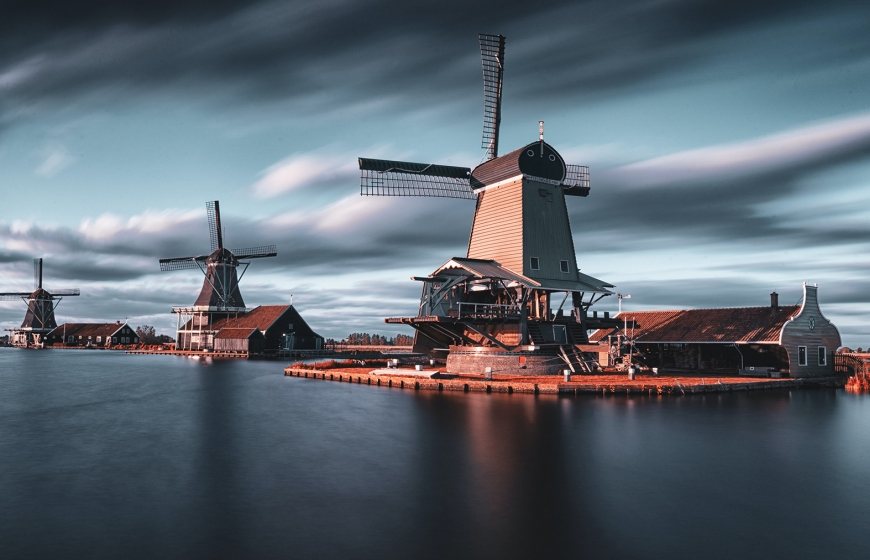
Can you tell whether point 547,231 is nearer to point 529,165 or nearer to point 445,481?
point 529,165

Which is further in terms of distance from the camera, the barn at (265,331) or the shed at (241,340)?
the barn at (265,331)

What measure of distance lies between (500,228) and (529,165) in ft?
14.2

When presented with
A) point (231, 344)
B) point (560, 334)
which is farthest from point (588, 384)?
point (231, 344)

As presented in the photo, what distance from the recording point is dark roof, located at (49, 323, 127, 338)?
12681cm

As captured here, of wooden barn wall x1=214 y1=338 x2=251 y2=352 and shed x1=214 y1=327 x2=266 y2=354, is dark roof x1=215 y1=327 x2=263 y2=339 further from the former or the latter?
wooden barn wall x1=214 y1=338 x2=251 y2=352

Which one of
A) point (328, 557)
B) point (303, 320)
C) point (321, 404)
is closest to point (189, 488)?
point (328, 557)

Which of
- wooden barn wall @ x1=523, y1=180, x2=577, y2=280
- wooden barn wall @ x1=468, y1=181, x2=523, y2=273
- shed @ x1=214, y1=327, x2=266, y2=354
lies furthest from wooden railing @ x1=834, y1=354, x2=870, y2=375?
shed @ x1=214, y1=327, x2=266, y2=354

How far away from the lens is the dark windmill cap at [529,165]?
134ft

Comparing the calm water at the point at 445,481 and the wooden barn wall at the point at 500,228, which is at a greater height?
the wooden barn wall at the point at 500,228

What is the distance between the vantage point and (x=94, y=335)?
127750 mm

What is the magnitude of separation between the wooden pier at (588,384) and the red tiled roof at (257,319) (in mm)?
45683

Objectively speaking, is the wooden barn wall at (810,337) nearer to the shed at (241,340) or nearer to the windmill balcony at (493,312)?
the windmill balcony at (493,312)

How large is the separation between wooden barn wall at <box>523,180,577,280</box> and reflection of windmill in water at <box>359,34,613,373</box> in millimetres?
62

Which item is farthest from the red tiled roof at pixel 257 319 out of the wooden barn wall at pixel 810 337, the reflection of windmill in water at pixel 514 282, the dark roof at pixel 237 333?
the wooden barn wall at pixel 810 337
